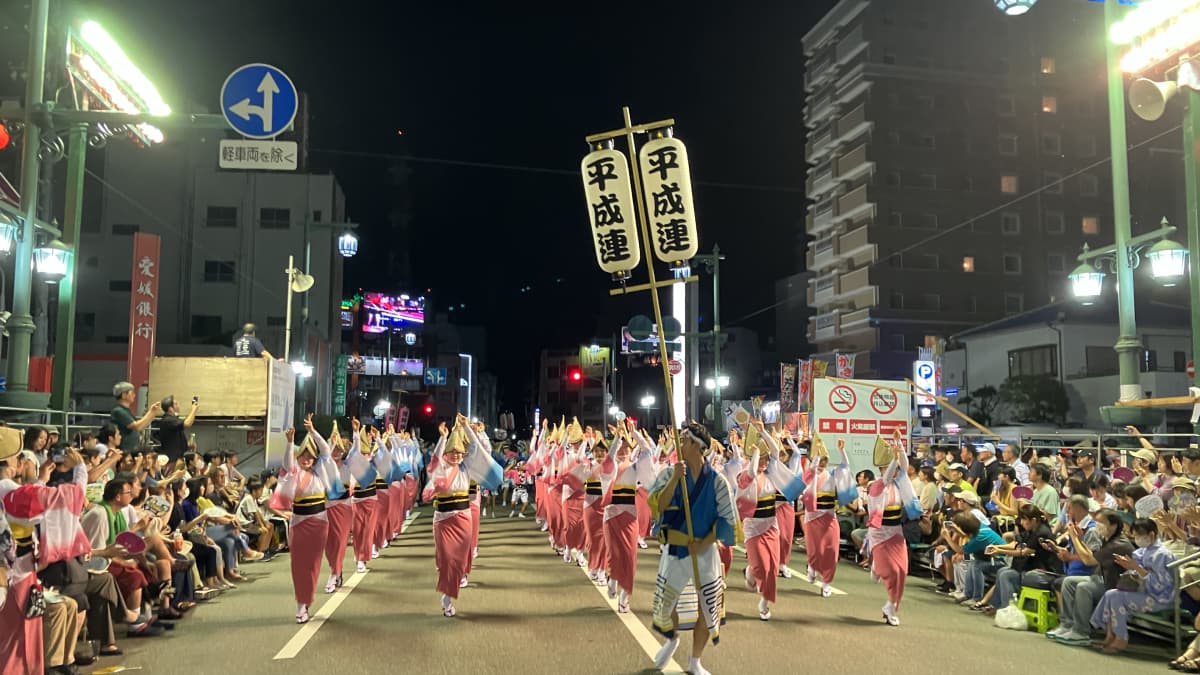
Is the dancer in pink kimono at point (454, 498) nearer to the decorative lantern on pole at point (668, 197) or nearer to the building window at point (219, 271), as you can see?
the decorative lantern on pole at point (668, 197)

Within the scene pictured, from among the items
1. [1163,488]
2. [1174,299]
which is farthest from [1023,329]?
[1163,488]

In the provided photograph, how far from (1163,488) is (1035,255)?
4211 cm

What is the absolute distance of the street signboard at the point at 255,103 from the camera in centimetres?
1040

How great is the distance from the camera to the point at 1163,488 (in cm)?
1069

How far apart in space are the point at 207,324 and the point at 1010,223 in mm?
40901

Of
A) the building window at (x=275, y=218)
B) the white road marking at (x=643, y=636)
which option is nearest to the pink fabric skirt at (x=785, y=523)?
the white road marking at (x=643, y=636)

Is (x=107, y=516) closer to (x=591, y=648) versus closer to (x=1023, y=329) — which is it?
(x=591, y=648)

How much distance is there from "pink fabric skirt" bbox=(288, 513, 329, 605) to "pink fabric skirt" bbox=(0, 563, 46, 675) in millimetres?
3323

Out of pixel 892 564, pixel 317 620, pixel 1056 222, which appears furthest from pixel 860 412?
pixel 1056 222

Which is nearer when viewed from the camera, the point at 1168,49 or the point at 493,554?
the point at 1168,49

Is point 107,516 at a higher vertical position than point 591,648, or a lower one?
higher

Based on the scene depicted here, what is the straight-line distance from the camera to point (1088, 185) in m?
49.8

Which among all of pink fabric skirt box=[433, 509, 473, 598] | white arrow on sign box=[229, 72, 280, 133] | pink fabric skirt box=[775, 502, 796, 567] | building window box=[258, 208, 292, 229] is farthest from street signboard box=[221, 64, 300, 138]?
building window box=[258, 208, 292, 229]

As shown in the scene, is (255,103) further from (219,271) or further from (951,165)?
(951,165)
